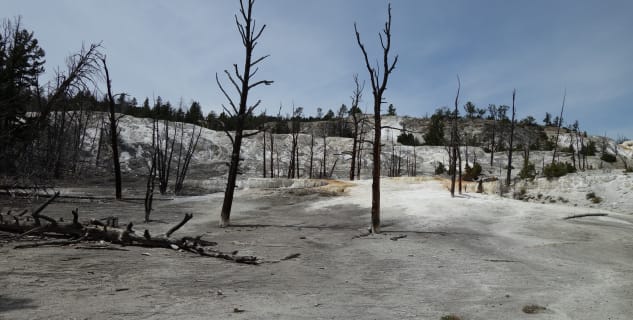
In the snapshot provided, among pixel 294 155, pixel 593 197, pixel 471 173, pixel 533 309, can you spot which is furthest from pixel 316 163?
pixel 533 309

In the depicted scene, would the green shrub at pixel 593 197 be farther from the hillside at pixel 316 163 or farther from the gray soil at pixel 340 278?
the gray soil at pixel 340 278

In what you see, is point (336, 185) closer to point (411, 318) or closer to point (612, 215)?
point (612, 215)

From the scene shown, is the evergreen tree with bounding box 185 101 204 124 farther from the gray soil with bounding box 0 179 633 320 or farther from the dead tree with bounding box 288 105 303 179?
the gray soil with bounding box 0 179 633 320

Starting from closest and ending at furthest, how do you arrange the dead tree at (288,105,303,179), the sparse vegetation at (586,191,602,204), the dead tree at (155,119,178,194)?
the sparse vegetation at (586,191,602,204) < the dead tree at (155,119,178,194) < the dead tree at (288,105,303,179)

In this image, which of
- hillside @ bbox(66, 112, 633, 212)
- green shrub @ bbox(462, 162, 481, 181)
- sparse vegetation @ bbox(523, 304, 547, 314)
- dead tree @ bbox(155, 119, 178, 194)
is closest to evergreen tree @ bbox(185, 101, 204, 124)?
hillside @ bbox(66, 112, 633, 212)

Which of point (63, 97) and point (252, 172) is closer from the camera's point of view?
point (63, 97)

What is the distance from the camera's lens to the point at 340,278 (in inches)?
290

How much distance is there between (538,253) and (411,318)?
270 inches

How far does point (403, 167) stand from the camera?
62500 millimetres

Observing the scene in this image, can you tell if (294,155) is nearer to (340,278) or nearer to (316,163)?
(316,163)

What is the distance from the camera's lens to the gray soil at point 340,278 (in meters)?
5.12

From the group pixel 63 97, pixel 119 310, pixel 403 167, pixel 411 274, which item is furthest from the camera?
pixel 403 167

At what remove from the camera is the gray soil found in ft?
16.8

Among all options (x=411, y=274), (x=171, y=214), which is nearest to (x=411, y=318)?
(x=411, y=274)
